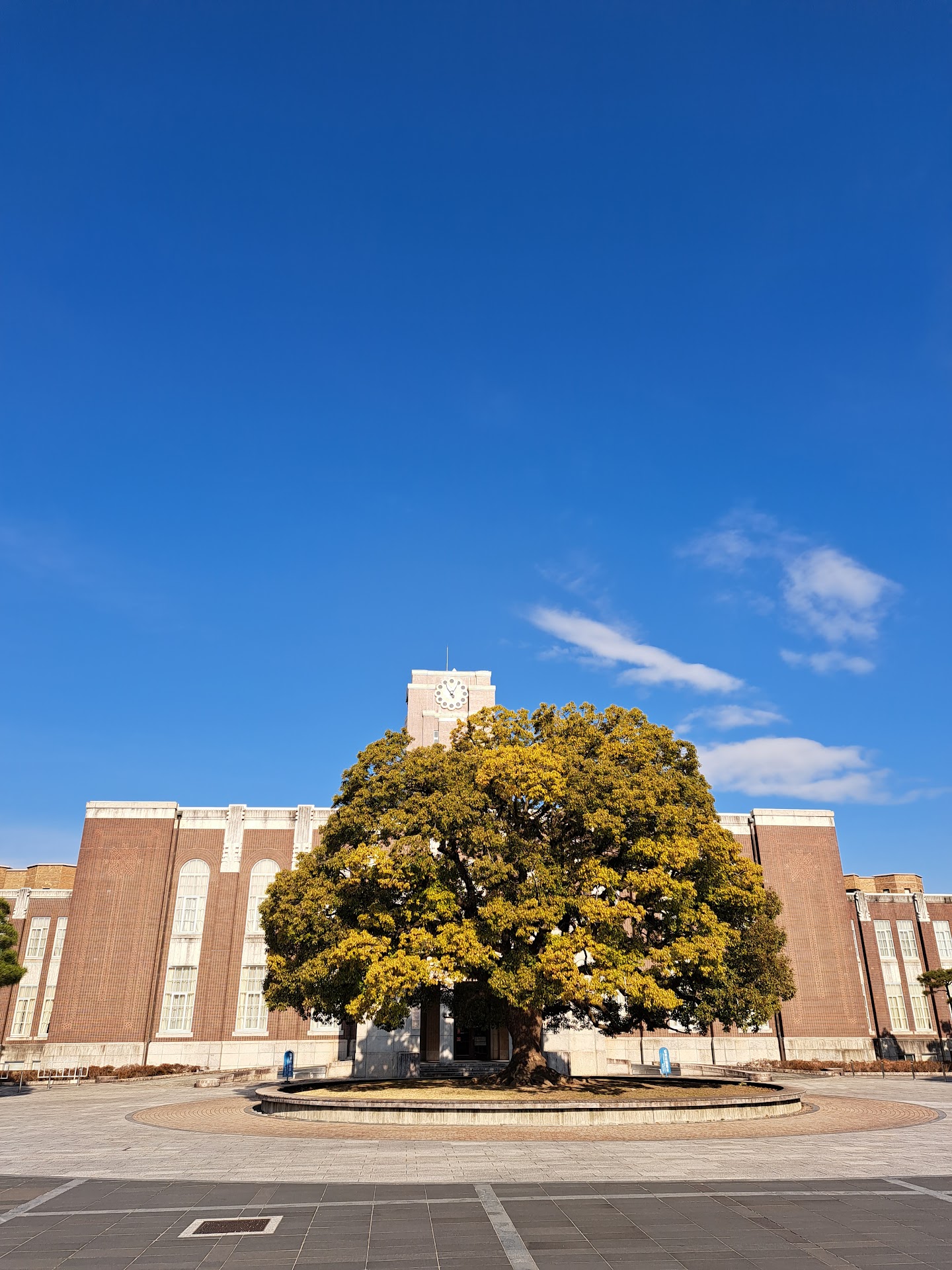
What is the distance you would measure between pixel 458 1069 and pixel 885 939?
3007cm

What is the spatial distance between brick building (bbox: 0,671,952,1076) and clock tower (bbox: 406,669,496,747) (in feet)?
50.5

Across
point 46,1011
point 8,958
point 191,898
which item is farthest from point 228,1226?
point 46,1011

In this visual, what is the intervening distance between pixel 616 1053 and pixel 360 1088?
23.3 meters

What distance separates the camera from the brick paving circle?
1753cm

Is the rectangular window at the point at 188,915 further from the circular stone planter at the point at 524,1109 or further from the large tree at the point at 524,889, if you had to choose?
the circular stone planter at the point at 524,1109

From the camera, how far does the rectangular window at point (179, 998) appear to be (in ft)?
141

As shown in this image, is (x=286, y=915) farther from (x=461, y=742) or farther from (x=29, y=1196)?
(x=29, y=1196)

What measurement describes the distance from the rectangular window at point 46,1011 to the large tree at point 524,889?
31.0m

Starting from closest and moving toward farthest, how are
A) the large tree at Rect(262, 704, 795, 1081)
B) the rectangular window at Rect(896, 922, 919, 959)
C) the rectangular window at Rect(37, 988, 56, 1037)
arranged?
1. the large tree at Rect(262, 704, 795, 1081)
2. the rectangular window at Rect(37, 988, 56, 1037)
3. the rectangular window at Rect(896, 922, 919, 959)

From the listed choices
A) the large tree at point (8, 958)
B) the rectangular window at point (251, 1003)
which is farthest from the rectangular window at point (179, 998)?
the large tree at point (8, 958)

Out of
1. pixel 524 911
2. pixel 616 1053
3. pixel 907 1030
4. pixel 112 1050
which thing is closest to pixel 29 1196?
pixel 524 911

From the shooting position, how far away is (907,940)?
172 ft

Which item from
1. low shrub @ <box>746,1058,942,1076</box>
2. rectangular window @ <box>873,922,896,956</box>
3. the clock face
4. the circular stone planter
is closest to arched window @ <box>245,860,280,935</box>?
the clock face

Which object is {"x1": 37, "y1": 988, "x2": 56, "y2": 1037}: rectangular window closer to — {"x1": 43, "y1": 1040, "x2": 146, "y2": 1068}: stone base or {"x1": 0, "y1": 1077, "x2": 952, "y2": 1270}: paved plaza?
{"x1": 43, "y1": 1040, "x2": 146, "y2": 1068}: stone base
